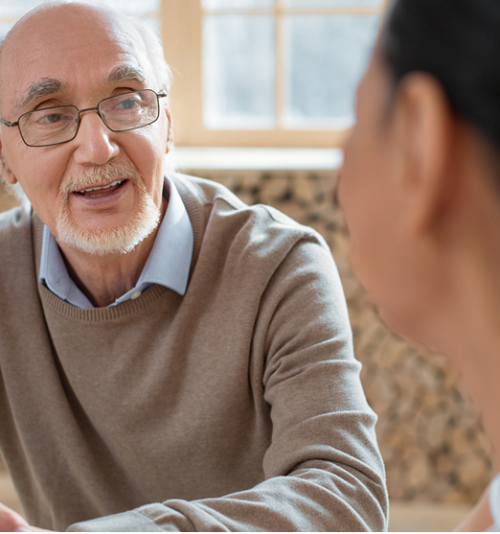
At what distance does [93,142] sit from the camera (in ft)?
3.95

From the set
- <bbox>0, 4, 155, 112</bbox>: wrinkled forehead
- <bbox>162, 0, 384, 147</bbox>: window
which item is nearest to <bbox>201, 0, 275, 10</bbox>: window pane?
<bbox>162, 0, 384, 147</bbox>: window

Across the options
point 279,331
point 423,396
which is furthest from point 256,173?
point 279,331

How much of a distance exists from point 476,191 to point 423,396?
2085mm

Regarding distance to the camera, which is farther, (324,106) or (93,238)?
(324,106)

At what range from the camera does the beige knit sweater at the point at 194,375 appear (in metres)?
1.07

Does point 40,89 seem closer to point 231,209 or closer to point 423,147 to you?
point 231,209

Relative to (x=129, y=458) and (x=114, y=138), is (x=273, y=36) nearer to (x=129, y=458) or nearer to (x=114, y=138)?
(x=114, y=138)

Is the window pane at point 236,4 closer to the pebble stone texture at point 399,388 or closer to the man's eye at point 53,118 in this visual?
the pebble stone texture at point 399,388

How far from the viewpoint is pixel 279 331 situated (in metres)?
1.15

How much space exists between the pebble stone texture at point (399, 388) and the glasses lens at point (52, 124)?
1064 millimetres

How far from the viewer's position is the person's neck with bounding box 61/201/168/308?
52.5 inches

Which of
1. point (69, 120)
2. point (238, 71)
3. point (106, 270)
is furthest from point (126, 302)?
point (238, 71)

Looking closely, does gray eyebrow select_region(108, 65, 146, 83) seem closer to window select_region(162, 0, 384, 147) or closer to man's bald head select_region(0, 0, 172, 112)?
man's bald head select_region(0, 0, 172, 112)

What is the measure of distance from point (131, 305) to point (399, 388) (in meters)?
1.41
